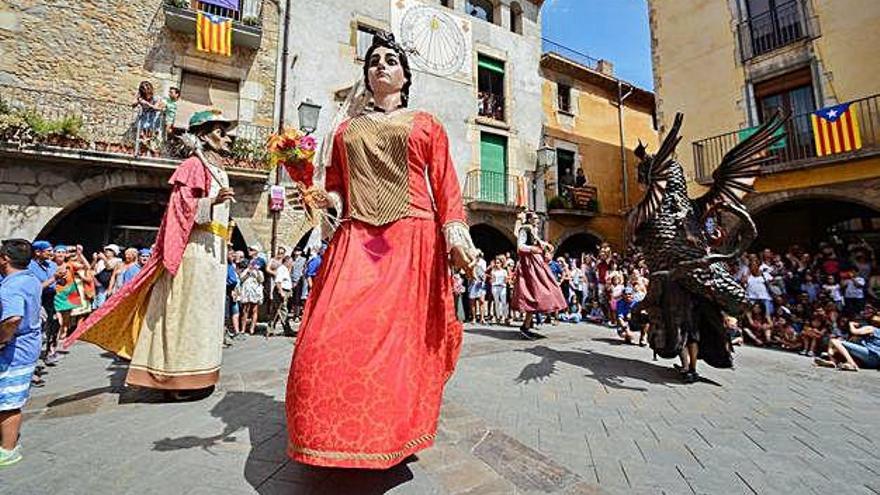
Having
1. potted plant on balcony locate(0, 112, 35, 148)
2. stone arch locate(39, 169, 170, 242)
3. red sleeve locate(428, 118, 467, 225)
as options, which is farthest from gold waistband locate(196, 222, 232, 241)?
potted plant on balcony locate(0, 112, 35, 148)

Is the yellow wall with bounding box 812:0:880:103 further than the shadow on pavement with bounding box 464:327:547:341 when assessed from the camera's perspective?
Yes

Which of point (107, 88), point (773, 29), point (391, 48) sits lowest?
point (391, 48)

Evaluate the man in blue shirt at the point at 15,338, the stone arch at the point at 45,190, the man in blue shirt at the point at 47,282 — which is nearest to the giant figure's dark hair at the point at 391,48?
the man in blue shirt at the point at 15,338

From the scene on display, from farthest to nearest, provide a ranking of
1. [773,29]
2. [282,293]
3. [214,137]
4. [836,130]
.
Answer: [773,29], [836,130], [282,293], [214,137]

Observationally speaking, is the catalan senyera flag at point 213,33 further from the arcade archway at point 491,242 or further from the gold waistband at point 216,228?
the arcade archway at point 491,242

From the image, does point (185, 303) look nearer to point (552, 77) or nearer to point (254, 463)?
point (254, 463)

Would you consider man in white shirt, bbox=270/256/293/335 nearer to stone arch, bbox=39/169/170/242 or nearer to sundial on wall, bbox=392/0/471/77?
stone arch, bbox=39/169/170/242

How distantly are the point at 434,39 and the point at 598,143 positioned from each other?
869cm

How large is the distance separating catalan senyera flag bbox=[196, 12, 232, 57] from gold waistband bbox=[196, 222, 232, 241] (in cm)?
931

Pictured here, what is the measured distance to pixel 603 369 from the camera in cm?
478

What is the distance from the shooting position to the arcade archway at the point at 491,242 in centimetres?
1605

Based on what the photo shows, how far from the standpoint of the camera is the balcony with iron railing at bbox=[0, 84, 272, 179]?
8.49 meters

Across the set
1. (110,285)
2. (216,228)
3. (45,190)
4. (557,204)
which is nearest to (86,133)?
(45,190)

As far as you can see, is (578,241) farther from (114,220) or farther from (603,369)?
(114,220)
